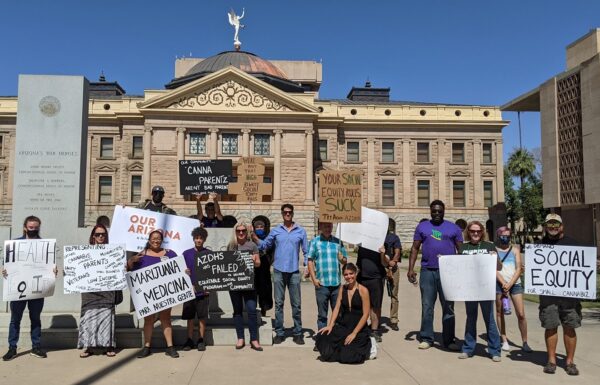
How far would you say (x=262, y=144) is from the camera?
42750 mm

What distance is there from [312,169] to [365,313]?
121 ft

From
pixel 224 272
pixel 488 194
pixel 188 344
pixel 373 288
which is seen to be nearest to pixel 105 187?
pixel 488 194

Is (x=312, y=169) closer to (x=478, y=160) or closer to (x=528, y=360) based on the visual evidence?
(x=478, y=160)

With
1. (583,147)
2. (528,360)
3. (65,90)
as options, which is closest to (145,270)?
(65,90)

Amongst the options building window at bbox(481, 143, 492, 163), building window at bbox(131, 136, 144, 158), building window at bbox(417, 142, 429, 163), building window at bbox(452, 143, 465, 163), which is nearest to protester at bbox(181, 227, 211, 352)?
building window at bbox(131, 136, 144, 158)

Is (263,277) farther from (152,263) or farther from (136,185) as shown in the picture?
(136,185)

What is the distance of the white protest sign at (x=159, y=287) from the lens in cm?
697

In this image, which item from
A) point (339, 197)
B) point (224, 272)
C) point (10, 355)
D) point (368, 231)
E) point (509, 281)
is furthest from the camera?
point (339, 197)

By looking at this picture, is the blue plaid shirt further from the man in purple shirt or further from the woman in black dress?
the man in purple shirt

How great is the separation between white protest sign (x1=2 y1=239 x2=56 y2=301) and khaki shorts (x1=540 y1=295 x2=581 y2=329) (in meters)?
7.10

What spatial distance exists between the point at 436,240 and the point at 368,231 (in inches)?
44.5

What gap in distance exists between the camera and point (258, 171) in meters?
13.9

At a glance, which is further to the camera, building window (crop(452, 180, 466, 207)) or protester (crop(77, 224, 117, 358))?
building window (crop(452, 180, 466, 207))

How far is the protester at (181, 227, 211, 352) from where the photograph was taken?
7242 mm
